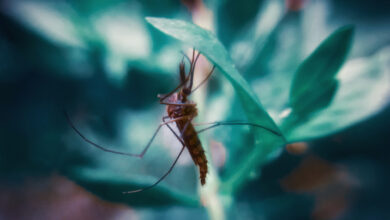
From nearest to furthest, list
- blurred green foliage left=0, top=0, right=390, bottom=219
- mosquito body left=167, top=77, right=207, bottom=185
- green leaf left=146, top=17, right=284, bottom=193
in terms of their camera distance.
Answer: green leaf left=146, top=17, right=284, bottom=193
blurred green foliage left=0, top=0, right=390, bottom=219
mosquito body left=167, top=77, right=207, bottom=185

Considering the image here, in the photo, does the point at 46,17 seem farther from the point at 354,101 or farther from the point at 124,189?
the point at 354,101

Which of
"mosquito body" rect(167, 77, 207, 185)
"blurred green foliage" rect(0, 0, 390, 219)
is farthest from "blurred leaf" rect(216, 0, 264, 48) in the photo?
"mosquito body" rect(167, 77, 207, 185)

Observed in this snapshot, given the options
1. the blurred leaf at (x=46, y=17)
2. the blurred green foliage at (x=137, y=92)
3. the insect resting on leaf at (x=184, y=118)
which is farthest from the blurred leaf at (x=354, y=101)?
the blurred leaf at (x=46, y=17)

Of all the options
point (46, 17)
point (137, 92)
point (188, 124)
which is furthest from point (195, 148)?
point (46, 17)

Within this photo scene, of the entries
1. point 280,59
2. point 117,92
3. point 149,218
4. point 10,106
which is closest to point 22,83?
point 10,106

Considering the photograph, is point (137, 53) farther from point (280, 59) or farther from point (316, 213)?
point (316, 213)

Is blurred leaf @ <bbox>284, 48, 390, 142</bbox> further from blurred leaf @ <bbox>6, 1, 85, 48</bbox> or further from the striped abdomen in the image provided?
blurred leaf @ <bbox>6, 1, 85, 48</bbox>
